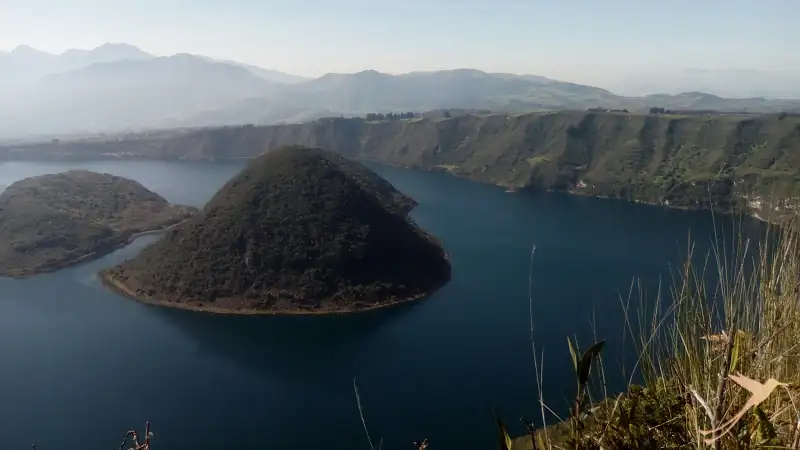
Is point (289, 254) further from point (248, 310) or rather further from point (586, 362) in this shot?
point (586, 362)

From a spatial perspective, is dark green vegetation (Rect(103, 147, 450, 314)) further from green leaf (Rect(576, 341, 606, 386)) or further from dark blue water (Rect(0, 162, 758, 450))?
green leaf (Rect(576, 341, 606, 386))

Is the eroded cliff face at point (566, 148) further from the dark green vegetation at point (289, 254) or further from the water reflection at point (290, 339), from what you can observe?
the water reflection at point (290, 339)

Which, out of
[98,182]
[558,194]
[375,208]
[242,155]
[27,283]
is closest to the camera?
[27,283]

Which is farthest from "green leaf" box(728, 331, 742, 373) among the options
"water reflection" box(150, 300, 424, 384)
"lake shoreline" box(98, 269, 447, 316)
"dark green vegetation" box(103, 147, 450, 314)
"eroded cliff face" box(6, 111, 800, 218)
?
"eroded cliff face" box(6, 111, 800, 218)

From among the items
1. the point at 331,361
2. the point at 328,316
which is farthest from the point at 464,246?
→ the point at 331,361

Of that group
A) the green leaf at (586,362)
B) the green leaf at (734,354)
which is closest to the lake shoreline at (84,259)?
the green leaf at (586,362)

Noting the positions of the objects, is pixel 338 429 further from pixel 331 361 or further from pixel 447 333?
pixel 447 333
